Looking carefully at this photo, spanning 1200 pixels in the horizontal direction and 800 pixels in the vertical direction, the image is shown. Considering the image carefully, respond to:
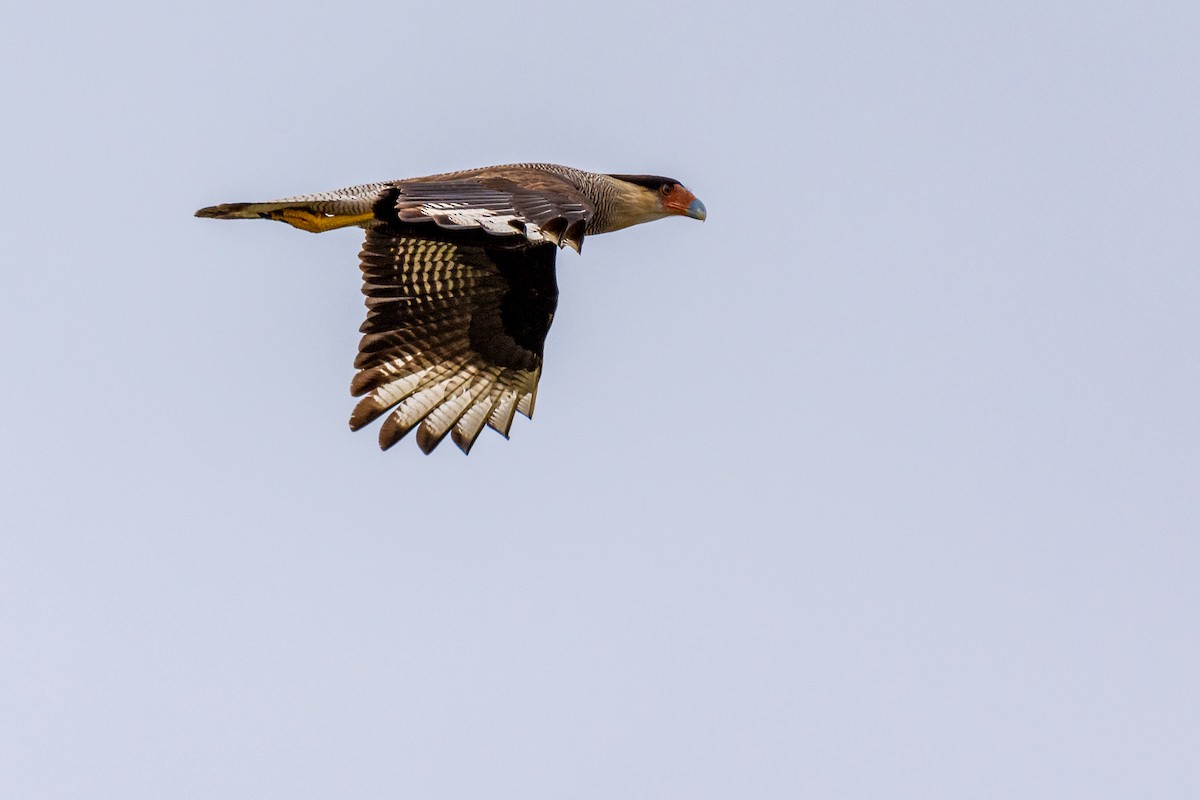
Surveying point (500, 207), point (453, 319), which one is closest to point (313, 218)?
point (453, 319)

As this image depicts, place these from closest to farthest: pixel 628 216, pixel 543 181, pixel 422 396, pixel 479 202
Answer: pixel 479 202 < pixel 543 181 < pixel 422 396 < pixel 628 216

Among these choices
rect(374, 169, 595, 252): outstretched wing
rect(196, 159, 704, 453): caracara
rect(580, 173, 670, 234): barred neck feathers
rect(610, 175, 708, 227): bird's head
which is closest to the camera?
rect(374, 169, 595, 252): outstretched wing

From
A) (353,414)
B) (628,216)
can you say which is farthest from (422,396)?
(628,216)

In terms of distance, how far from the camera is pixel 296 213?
8.84 m

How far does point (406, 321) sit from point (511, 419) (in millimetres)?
791

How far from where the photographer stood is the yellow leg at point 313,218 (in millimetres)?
8828

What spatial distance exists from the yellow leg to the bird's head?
6.17ft

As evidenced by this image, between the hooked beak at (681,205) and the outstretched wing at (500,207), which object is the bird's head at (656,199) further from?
the outstretched wing at (500,207)

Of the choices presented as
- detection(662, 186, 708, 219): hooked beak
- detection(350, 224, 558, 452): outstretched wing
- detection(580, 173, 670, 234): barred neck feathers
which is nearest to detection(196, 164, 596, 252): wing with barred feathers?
detection(580, 173, 670, 234): barred neck feathers

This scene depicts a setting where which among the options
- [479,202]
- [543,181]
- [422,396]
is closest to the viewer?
[479,202]

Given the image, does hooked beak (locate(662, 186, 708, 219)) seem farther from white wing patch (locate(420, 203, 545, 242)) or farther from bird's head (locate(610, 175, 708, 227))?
white wing patch (locate(420, 203, 545, 242))

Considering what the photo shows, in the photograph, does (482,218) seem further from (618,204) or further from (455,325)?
(618,204)

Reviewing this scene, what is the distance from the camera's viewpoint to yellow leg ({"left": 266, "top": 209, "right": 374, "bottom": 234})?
29.0ft

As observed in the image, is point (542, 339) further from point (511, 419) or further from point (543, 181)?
point (543, 181)
